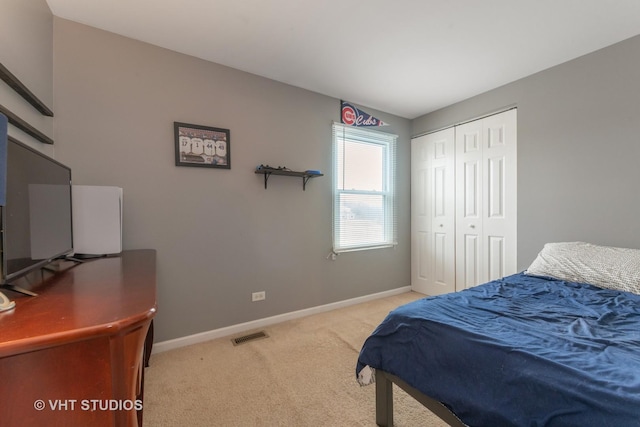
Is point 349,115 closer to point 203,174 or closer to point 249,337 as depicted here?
point 203,174

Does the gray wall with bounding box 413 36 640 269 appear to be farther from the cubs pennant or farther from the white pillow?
the cubs pennant

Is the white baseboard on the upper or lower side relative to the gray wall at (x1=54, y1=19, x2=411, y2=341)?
lower

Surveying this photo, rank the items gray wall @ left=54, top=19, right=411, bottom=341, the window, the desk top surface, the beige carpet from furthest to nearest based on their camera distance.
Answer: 1. the window
2. gray wall @ left=54, top=19, right=411, bottom=341
3. the beige carpet
4. the desk top surface

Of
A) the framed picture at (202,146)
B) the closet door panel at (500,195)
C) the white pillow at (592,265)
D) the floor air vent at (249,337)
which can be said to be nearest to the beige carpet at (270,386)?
the floor air vent at (249,337)

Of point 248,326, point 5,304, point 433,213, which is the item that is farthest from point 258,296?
point 433,213

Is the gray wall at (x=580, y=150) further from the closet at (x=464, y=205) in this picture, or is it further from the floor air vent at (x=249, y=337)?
the floor air vent at (x=249, y=337)

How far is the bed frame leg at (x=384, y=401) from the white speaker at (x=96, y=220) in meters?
1.91

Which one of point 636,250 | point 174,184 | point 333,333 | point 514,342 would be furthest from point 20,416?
point 636,250

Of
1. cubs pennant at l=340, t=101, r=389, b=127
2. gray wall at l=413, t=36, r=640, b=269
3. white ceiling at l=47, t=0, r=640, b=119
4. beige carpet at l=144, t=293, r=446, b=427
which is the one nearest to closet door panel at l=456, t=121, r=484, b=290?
gray wall at l=413, t=36, r=640, b=269

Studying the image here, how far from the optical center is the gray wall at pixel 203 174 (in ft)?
6.66

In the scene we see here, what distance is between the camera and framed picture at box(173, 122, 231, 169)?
232cm

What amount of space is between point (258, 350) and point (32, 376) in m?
1.75

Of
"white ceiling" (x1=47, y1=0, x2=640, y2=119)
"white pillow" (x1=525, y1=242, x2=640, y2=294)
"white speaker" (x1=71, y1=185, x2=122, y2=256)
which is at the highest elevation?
"white ceiling" (x1=47, y1=0, x2=640, y2=119)

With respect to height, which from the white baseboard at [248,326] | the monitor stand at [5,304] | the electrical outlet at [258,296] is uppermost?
the monitor stand at [5,304]
